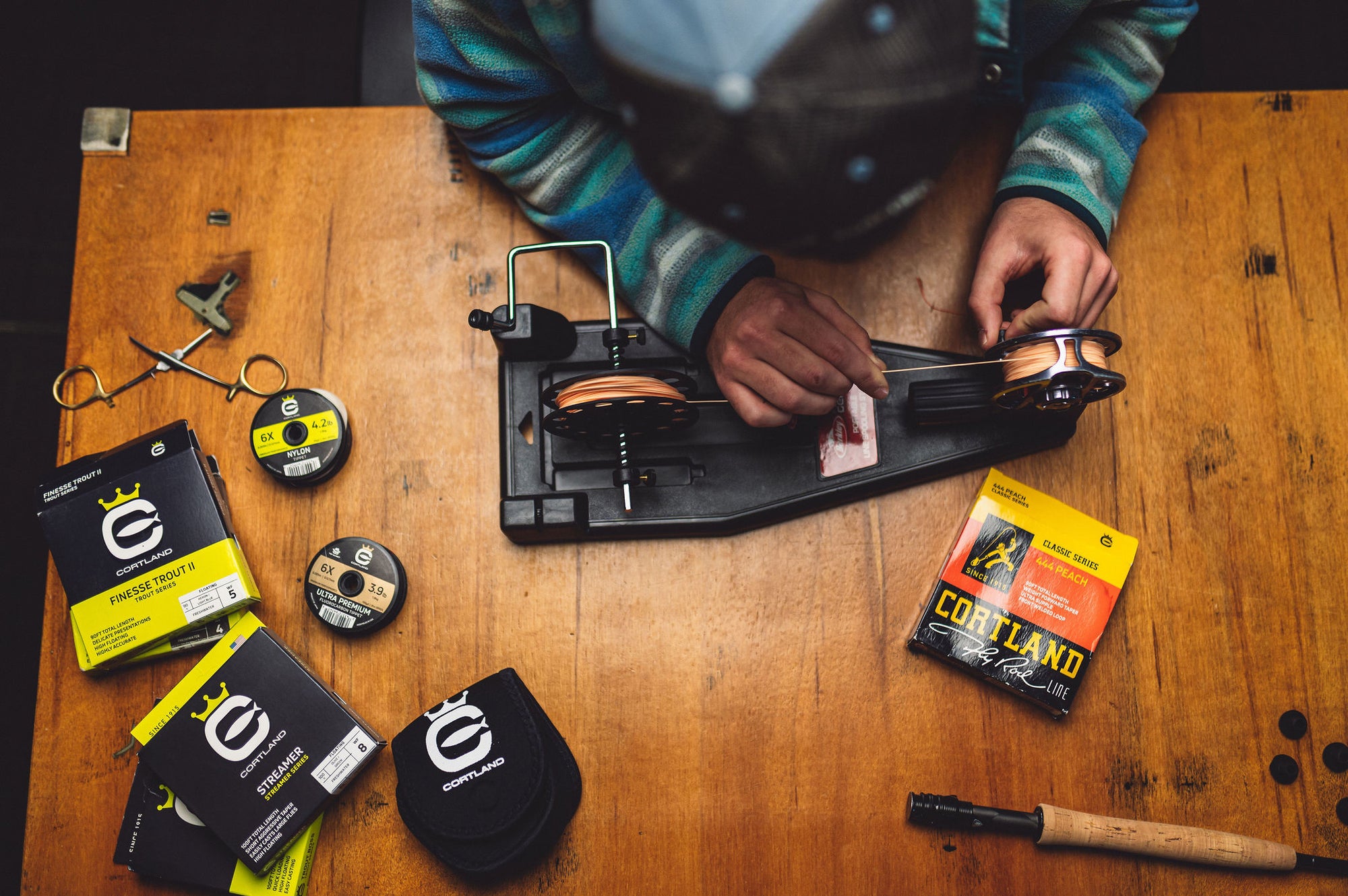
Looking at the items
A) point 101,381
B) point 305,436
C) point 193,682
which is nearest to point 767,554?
point 305,436

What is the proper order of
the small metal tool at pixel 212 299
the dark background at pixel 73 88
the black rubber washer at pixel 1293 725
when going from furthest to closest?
the dark background at pixel 73 88 < the small metal tool at pixel 212 299 < the black rubber washer at pixel 1293 725

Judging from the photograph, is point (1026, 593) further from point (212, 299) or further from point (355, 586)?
point (212, 299)

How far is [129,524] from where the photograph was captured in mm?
1059

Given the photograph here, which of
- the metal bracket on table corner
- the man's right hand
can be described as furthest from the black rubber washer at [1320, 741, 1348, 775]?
the metal bracket on table corner

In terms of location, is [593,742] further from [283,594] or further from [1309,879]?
[1309,879]

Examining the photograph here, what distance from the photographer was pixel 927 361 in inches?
43.9

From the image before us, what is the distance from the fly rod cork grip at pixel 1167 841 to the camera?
3.27 ft

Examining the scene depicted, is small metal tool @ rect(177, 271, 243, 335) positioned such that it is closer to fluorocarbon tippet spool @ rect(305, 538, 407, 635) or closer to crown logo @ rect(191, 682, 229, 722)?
fluorocarbon tippet spool @ rect(305, 538, 407, 635)

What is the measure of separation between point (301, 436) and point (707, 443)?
1.80ft

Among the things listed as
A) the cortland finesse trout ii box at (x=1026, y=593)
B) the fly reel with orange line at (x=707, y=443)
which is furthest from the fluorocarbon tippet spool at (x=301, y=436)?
the cortland finesse trout ii box at (x=1026, y=593)

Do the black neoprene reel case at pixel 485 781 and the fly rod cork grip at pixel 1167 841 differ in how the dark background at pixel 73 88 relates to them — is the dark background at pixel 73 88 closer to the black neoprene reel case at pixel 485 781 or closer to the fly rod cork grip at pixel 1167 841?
the black neoprene reel case at pixel 485 781

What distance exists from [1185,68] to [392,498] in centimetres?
130

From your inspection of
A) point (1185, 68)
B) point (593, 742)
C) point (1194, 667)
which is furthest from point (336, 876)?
point (1185, 68)

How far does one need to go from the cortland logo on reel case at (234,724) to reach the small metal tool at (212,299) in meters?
0.50
